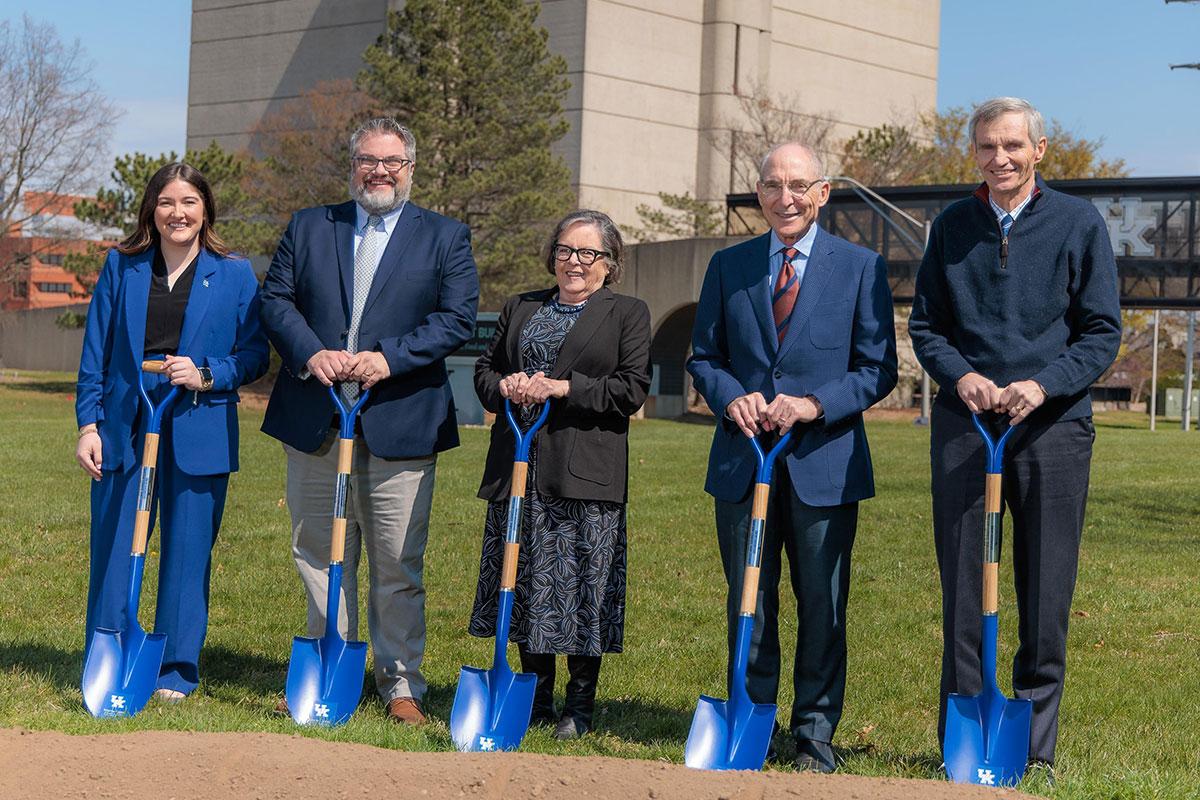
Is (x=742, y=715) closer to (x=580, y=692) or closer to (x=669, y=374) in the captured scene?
(x=580, y=692)

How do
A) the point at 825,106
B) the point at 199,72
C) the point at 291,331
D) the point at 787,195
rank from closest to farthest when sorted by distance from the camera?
the point at 787,195, the point at 291,331, the point at 825,106, the point at 199,72

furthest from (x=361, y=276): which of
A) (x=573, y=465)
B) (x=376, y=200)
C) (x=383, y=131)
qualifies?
(x=573, y=465)

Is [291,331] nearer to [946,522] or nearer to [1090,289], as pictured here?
[946,522]

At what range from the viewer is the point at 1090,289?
5.11 m

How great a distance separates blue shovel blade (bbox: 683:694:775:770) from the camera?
5.14m

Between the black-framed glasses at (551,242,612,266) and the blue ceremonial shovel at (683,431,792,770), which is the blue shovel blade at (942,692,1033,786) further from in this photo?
the black-framed glasses at (551,242,612,266)

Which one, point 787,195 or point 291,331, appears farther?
point 291,331

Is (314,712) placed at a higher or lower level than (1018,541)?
lower

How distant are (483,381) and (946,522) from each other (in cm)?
191

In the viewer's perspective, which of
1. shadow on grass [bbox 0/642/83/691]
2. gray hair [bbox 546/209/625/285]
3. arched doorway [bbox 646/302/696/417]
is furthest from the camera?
arched doorway [bbox 646/302/696/417]

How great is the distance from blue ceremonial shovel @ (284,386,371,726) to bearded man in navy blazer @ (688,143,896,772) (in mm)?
1452

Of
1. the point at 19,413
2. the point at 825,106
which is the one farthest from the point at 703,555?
the point at 825,106

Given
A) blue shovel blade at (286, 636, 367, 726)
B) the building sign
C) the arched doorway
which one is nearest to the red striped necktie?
blue shovel blade at (286, 636, 367, 726)

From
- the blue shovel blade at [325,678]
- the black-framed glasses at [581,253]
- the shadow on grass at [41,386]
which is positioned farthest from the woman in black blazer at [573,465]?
the shadow on grass at [41,386]
